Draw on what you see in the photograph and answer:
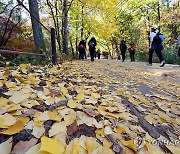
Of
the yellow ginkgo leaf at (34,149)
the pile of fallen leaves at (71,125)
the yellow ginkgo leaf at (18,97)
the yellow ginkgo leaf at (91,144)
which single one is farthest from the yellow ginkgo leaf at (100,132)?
the yellow ginkgo leaf at (18,97)

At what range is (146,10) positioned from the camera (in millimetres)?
24141

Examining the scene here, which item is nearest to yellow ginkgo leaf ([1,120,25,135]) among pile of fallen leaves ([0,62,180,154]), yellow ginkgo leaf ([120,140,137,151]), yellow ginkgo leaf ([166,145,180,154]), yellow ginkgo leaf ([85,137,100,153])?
pile of fallen leaves ([0,62,180,154])

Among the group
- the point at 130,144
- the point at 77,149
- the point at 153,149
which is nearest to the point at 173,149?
the point at 153,149

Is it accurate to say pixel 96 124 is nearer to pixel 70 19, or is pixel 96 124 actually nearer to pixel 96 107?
pixel 96 107

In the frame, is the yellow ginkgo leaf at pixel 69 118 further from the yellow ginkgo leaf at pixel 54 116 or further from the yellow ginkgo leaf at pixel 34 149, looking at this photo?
the yellow ginkgo leaf at pixel 34 149

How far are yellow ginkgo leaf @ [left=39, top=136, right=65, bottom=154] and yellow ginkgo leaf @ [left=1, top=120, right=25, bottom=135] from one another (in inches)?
7.4

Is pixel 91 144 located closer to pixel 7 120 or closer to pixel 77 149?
pixel 77 149

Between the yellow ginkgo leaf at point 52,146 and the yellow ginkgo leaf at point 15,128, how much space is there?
188mm

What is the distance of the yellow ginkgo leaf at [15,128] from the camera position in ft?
3.39

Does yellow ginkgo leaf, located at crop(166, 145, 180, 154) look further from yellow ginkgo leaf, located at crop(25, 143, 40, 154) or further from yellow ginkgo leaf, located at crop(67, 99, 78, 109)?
yellow ginkgo leaf, located at crop(25, 143, 40, 154)

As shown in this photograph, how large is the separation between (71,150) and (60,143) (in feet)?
0.21

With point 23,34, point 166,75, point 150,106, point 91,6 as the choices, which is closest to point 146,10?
point 91,6

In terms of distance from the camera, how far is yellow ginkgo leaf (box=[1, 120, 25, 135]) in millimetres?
1032

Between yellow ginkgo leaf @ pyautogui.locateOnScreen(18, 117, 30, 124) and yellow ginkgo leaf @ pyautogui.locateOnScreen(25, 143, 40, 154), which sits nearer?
yellow ginkgo leaf @ pyautogui.locateOnScreen(25, 143, 40, 154)
